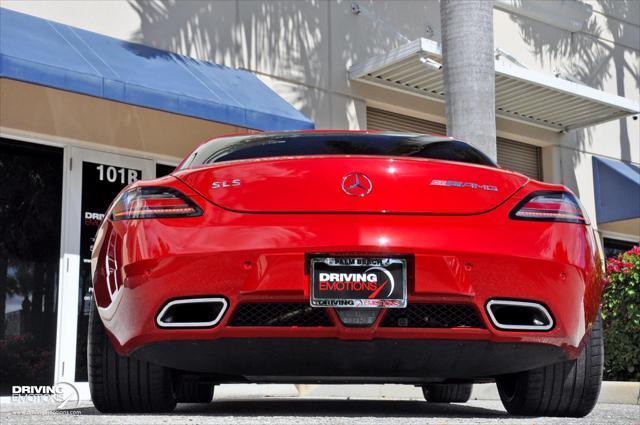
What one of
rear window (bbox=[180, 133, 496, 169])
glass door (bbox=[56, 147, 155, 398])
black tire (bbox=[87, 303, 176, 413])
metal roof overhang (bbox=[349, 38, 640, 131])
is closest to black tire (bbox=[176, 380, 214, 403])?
black tire (bbox=[87, 303, 176, 413])

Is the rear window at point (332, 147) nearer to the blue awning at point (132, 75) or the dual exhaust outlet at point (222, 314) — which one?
the dual exhaust outlet at point (222, 314)

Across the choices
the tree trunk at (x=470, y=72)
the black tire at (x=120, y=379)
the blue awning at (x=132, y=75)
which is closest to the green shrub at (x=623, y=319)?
the tree trunk at (x=470, y=72)

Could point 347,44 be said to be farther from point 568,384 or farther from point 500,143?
point 568,384

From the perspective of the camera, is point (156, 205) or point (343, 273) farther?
point (156, 205)

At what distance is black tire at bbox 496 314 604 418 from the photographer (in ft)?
13.0

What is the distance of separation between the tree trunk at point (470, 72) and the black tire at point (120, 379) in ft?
20.3

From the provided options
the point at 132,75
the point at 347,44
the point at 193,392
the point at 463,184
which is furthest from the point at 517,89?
the point at 463,184

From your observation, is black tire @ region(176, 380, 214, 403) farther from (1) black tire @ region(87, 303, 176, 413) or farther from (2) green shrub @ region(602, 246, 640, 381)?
(2) green shrub @ region(602, 246, 640, 381)

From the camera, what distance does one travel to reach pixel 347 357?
3.62 meters

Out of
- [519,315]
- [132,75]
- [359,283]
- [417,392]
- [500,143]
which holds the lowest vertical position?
[417,392]

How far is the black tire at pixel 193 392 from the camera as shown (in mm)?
5398

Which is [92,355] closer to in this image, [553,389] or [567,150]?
[553,389]

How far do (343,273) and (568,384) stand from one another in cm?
118

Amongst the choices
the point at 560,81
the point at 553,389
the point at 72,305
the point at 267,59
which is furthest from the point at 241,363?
the point at 560,81
